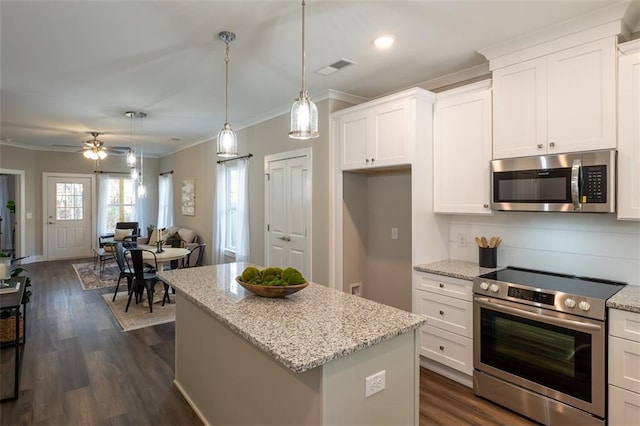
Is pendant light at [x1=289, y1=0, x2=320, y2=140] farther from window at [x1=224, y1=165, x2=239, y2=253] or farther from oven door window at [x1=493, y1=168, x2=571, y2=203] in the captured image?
window at [x1=224, y1=165, x2=239, y2=253]

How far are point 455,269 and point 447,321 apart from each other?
429 millimetres

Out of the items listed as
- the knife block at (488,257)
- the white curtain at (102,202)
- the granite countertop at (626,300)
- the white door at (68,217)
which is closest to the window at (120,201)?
the white curtain at (102,202)

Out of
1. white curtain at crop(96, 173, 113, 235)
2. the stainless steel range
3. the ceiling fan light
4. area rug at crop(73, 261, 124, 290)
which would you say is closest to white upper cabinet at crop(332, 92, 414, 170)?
the stainless steel range

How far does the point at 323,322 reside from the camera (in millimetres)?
1696

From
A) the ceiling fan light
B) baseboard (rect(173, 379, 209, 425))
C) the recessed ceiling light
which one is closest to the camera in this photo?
baseboard (rect(173, 379, 209, 425))

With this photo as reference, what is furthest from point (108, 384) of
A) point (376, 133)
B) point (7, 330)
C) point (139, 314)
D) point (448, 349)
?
point (376, 133)

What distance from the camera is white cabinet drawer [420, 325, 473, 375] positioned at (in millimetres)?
2795

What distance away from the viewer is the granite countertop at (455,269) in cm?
280

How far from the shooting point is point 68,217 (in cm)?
866

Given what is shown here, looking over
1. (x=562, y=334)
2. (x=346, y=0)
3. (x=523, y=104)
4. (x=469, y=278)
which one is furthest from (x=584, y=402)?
(x=346, y=0)

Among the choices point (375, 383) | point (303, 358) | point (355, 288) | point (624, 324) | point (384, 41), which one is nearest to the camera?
point (303, 358)

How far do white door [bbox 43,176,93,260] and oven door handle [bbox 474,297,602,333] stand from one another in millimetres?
9374

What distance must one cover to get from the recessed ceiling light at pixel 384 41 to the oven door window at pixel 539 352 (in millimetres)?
2129

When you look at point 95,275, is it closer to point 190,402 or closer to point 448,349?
point 190,402
